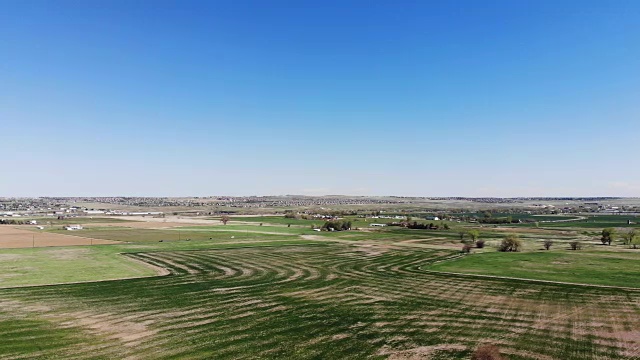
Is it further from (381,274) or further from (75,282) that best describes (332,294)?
(75,282)

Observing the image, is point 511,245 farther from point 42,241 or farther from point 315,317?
point 42,241

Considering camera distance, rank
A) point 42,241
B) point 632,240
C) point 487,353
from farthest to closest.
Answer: point 632,240 < point 42,241 < point 487,353

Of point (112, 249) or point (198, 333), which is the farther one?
point (112, 249)

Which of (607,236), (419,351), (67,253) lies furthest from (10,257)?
(607,236)

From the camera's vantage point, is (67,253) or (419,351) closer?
(419,351)

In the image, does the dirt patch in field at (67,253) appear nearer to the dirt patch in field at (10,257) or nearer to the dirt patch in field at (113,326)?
the dirt patch in field at (10,257)

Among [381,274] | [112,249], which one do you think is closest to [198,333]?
[381,274]
